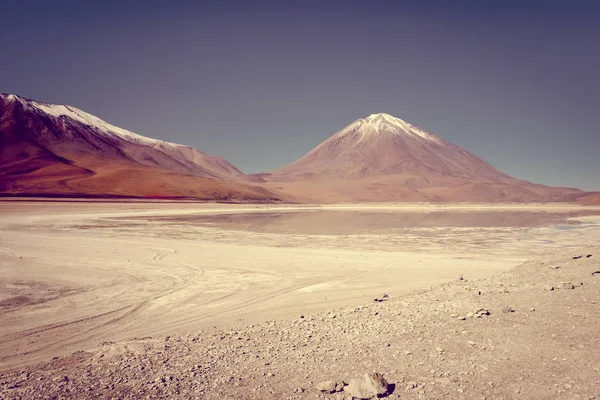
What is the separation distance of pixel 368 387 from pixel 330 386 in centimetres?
47

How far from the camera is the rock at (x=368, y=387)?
203 inches

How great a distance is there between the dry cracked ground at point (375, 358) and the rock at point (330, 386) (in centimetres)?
4

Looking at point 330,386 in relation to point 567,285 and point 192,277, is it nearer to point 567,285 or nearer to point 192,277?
point 567,285

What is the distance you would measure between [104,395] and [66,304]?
5.96 m

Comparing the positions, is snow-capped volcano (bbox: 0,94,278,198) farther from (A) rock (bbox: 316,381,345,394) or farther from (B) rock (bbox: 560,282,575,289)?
(A) rock (bbox: 316,381,345,394)

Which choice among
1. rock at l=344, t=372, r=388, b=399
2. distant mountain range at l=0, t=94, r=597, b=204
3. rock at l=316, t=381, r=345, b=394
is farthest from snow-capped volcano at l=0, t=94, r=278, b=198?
rock at l=344, t=372, r=388, b=399

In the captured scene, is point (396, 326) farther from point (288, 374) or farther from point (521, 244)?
point (521, 244)

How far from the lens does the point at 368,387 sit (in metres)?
5.23

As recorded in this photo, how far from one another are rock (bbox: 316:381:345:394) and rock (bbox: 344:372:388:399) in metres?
0.10

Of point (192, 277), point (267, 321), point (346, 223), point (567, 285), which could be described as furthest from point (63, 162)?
point (567, 285)

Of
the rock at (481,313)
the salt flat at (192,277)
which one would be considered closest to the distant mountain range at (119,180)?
the salt flat at (192,277)

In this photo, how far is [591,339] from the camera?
6410mm

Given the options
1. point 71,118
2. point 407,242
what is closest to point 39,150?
point 71,118

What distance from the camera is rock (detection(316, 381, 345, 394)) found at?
5312mm
